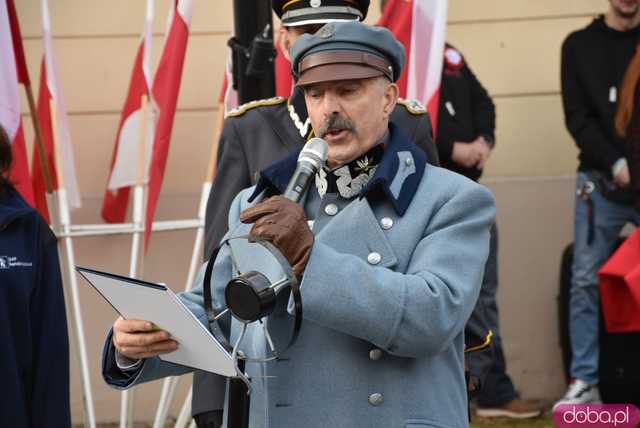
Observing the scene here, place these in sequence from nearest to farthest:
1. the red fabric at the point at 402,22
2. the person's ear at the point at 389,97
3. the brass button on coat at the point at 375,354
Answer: the brass button on coat at the point at 375,354
the person's ear at the point at 389,97
the red fabric at the point at 402,22

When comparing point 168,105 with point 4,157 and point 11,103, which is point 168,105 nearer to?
point 11,103

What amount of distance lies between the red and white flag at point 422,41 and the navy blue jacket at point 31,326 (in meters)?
1.79

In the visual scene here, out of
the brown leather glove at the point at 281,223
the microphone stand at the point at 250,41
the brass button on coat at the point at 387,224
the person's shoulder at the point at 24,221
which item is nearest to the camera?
the brown leather glove at the point at 281,223

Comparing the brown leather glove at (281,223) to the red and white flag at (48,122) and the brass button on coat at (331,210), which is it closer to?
the brass button on coat at (331,210)

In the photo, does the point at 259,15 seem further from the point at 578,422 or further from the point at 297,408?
the point at 297,408

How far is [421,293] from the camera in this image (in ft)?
8.62

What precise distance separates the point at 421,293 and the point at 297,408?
0.40m

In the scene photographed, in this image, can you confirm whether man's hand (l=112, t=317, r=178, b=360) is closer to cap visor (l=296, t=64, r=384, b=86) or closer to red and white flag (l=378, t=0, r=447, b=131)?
cap visor (l=296, t=64, r=384, b=86)

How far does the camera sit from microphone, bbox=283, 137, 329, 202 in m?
2.54

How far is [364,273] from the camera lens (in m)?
2.63

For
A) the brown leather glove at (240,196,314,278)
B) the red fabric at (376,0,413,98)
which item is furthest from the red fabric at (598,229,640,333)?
the brown leather glove at (240,196,314,278)

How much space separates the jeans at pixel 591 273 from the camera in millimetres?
6773

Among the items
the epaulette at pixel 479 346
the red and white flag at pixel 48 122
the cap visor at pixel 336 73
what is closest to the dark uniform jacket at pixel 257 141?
the epaulette at pixel 479 346

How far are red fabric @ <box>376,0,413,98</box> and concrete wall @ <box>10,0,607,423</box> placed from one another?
155cm
